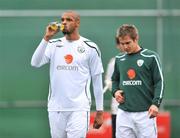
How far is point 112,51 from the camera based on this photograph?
15062mm

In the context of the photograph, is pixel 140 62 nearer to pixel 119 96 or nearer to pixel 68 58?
pixel 119 96

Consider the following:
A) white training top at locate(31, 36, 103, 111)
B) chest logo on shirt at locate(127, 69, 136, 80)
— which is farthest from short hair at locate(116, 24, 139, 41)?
white training top at locate(31, 36, 103, 111)

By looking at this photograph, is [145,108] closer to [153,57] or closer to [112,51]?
[153,57]

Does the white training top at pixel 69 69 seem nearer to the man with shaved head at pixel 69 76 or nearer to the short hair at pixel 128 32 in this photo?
the man with shaved head at pixel 69 76

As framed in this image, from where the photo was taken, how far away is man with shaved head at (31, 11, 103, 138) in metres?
8.26

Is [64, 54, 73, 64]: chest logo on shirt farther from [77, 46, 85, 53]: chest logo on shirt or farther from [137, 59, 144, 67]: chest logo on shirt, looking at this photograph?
[137, 59, 144, 67]: chest logo on shirt

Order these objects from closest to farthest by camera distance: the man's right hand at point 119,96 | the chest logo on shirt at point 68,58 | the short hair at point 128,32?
the short hair at point 128,32 → the man's right hand at point 119,96 → the chest logo on shirt at point 68,58

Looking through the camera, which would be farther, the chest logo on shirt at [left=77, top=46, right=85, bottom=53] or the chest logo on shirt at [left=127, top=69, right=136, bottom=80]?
the chest logo on shirt at [left=77, top=46, right=85, bottom=53]

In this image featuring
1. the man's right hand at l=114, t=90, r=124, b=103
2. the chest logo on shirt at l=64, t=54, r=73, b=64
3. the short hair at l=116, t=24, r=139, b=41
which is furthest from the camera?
the chest logo on shirt at l=64, t=54, r=73, b=64

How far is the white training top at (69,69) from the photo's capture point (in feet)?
27.1

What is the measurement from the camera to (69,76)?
825 cm

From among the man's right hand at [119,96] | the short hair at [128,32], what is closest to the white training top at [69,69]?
the man's right hand at [119,96]

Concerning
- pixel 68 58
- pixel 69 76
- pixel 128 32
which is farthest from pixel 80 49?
pixel 128 32

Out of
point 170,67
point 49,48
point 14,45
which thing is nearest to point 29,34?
point 14,45
